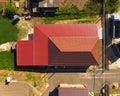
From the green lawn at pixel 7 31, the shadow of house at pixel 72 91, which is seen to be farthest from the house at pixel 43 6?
the shadow of house at pixel 72 91

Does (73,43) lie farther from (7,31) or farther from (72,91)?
(7,31)

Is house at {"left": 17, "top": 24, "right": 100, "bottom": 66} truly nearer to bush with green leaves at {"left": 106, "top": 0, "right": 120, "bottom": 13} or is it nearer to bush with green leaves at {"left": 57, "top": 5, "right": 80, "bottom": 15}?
bush with green leaves at {"left": 57, "top": 5, "right": 80, "bottom": 15}

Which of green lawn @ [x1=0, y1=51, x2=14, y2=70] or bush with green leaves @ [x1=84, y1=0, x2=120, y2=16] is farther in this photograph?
bush with green leaves @ [x1=84, y1=0, x2=120, y2=16]

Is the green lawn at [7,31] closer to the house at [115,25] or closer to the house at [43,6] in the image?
the house at [43,6]

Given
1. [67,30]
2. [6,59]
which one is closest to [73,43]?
[67,30]

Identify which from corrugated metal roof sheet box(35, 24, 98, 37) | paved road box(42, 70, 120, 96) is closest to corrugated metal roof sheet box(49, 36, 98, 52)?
corrugated metal roof sheet box(35, 24, 98, 37)

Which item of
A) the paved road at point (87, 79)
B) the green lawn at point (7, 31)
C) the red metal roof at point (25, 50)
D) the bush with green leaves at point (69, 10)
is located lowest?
the paved road at point (87, 79)
